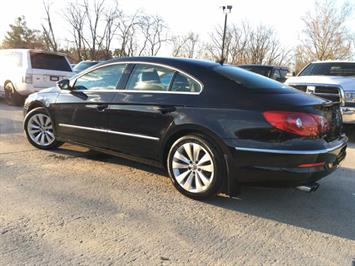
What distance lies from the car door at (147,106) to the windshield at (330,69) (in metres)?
6.39

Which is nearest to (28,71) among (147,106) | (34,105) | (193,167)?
(34,105)

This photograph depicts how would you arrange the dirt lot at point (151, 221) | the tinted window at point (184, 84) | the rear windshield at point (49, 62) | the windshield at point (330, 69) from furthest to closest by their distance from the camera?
the rear windshield at point (49, 62) < the windshield at point (330, 69) < the tinted window at point (184, 84) < the dirt lot at point (151, 221)

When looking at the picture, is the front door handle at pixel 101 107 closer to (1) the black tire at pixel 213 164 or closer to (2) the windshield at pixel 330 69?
(1) the black tire at pixel 213 164

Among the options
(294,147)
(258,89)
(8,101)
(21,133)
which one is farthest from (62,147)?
(8,101)

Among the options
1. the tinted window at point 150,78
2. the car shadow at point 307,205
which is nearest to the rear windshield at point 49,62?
the tinted window at point 150,78

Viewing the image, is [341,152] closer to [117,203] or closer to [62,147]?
[117,203]

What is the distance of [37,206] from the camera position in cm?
435

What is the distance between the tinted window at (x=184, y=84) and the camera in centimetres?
480

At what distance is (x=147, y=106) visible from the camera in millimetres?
5062

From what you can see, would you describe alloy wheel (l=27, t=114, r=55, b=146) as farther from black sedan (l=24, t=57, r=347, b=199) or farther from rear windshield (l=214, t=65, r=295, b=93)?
rear windshield (l=214, t=65, r=295, b=93)

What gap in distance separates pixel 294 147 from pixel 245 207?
868 mm

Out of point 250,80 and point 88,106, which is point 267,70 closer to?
point 88,106

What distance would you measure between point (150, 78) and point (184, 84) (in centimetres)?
52

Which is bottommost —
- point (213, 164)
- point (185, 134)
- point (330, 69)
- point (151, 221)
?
point (151, 221)
